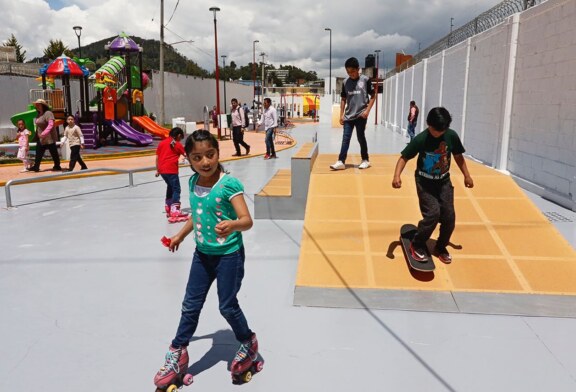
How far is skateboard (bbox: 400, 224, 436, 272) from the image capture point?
13.6 ft

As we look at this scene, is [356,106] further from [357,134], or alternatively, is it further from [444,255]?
[444,255]

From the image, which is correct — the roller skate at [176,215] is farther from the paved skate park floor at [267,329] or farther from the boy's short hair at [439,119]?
the boy's short hair at [439,119]

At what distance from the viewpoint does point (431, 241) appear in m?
4.85

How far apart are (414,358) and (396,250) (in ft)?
5.49

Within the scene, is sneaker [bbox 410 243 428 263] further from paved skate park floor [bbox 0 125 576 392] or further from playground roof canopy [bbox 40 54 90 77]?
playground roof canopy [bbox 40 54 90 77]

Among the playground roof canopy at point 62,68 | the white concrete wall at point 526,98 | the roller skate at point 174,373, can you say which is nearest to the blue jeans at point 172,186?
the roller skate at point 174,373

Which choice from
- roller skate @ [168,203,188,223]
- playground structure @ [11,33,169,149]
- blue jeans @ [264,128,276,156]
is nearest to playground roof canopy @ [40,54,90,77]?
playground structure @ [11,33,169,149]

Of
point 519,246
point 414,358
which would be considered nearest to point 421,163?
point 519,246

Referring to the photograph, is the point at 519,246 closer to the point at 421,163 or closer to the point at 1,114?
the point at 421,163

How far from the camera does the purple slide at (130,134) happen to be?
62.9ft

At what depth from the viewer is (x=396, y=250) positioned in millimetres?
4645

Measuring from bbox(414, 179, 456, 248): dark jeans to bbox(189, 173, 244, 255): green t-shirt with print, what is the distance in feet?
7.18

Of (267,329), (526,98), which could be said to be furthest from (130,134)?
(267,329)

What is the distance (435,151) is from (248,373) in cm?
264
